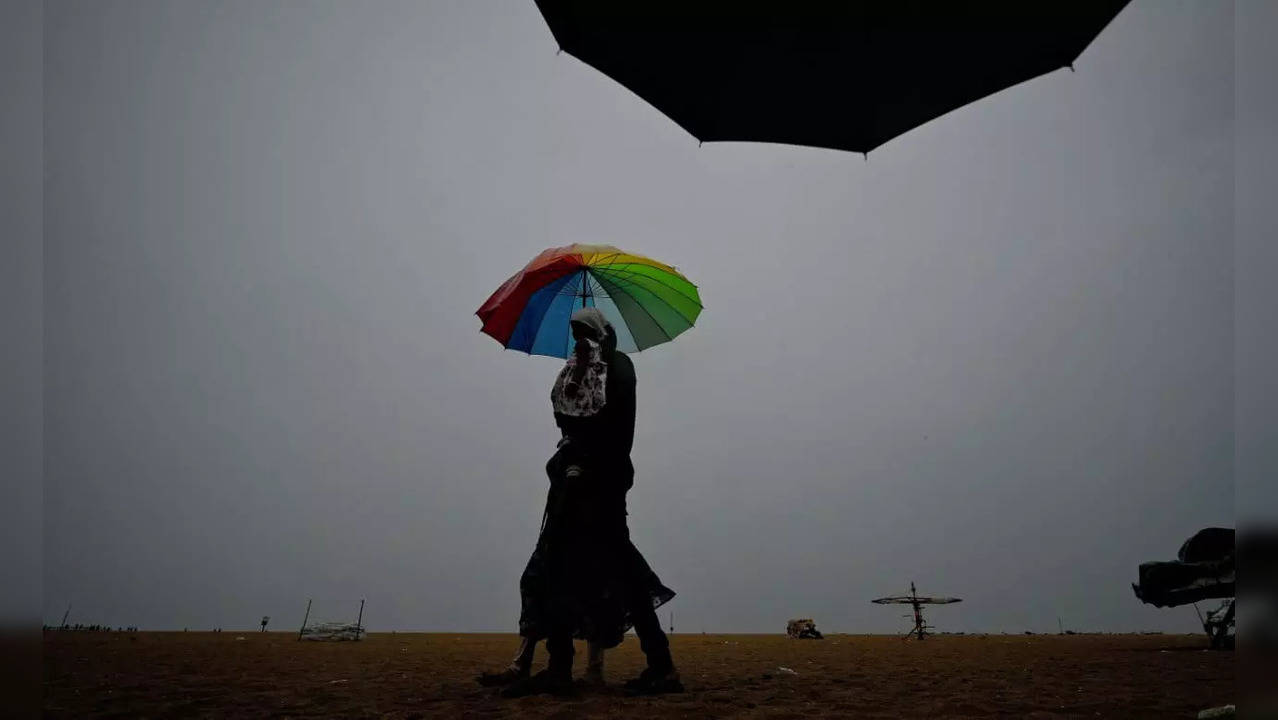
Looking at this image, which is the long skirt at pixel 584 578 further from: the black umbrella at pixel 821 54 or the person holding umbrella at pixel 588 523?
the black umbrella at pixel 821 54

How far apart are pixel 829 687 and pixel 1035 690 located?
4.90 ft

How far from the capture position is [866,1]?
4617 millimetres

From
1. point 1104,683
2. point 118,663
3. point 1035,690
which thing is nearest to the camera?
point 1035,690

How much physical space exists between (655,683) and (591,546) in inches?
38.1

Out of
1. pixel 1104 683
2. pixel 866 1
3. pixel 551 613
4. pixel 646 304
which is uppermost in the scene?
pixel 866 1

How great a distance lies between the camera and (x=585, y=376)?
5.03m

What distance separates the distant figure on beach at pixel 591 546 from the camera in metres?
4.80

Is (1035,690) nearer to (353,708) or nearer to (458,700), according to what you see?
(458,700)

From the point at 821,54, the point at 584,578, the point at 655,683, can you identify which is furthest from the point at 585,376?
the point at 821,54

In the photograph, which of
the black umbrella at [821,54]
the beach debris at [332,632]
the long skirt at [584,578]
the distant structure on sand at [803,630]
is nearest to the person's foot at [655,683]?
the long skirt at [584,578]

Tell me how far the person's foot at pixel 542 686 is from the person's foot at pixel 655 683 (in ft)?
1.32

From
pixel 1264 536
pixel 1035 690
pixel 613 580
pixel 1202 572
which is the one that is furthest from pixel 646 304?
pixel 1202 572

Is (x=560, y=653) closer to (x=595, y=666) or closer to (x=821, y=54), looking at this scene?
(x=595, y=666)

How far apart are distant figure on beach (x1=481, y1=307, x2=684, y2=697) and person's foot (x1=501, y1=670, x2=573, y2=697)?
0.01 meters
